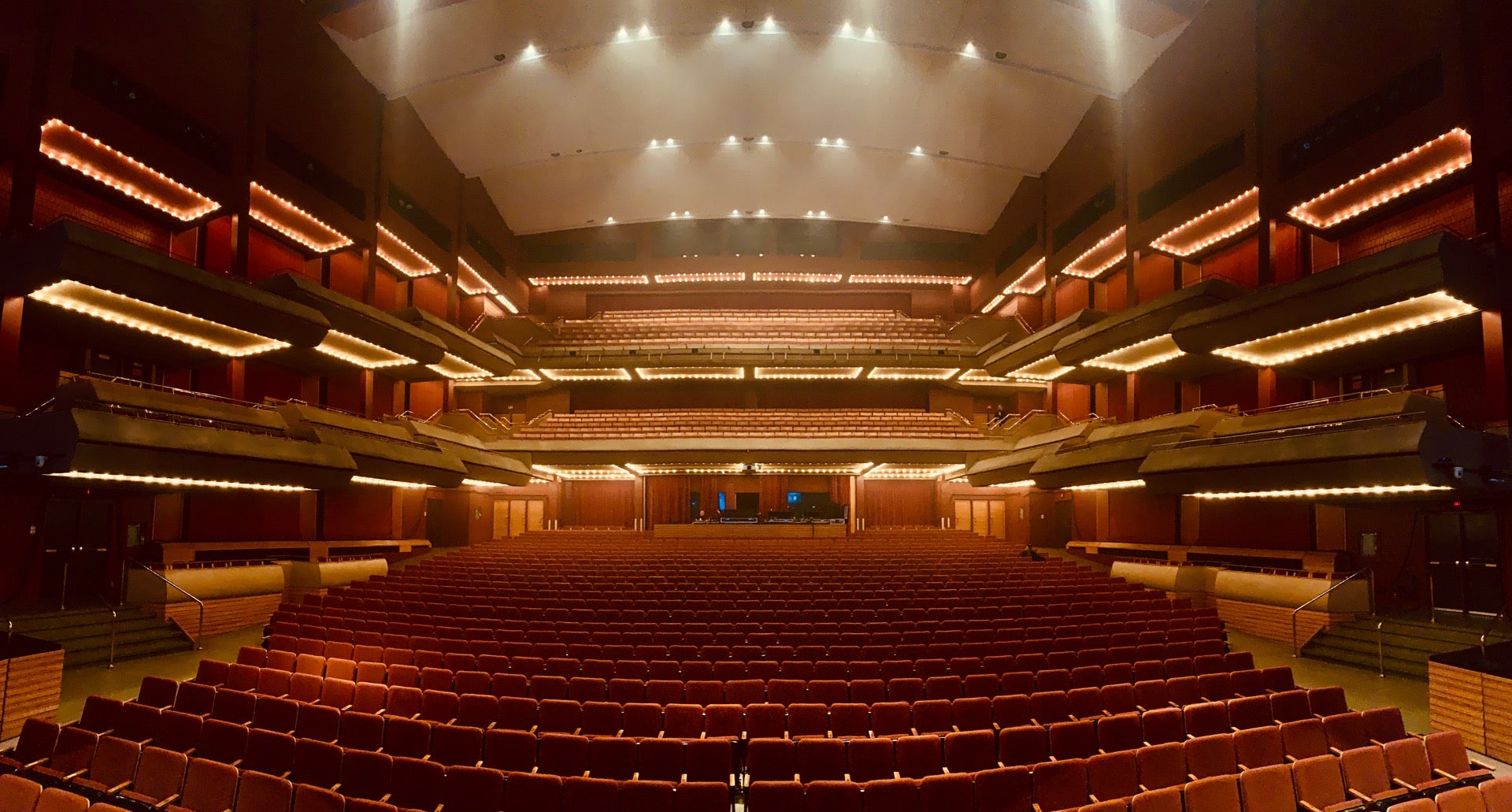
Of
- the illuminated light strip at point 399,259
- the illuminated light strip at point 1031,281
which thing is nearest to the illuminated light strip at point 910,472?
the illuminated light strip at point 1031,281

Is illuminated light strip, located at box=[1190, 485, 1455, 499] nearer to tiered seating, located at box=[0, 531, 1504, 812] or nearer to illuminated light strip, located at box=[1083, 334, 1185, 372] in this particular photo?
tiered seating, located at box=[0, 531, 1504, 812]

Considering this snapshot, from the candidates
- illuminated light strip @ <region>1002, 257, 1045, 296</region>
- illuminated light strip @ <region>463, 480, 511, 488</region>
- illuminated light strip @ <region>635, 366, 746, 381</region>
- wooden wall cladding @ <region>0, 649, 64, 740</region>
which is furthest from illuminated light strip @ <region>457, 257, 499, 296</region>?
illuminated light strip @ <region>1002, 257, 1045, 296</region>

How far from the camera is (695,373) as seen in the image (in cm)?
2105

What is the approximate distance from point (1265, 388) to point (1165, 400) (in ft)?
10.3

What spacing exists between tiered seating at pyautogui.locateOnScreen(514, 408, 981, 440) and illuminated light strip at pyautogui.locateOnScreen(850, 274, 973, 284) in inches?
185

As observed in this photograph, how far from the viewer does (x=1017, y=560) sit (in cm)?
1308

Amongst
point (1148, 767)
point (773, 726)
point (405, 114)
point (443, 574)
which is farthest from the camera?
point (405, 114)

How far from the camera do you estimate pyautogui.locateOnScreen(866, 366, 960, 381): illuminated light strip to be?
21.0 metres

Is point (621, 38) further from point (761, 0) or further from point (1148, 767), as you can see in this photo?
point (1148, 767)

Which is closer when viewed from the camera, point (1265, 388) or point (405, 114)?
point (1265, 388)

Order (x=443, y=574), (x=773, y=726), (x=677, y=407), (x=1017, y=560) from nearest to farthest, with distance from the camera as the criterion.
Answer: (x=773, y=726), (x=443, y=574), (x=1017, y=560), (x=677, y=407)

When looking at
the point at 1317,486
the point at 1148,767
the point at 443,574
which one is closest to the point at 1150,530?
the point at 1317,486

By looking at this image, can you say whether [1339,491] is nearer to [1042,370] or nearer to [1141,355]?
[1141,355]

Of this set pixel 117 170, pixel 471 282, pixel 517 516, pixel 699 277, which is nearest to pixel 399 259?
pixel 471 282
